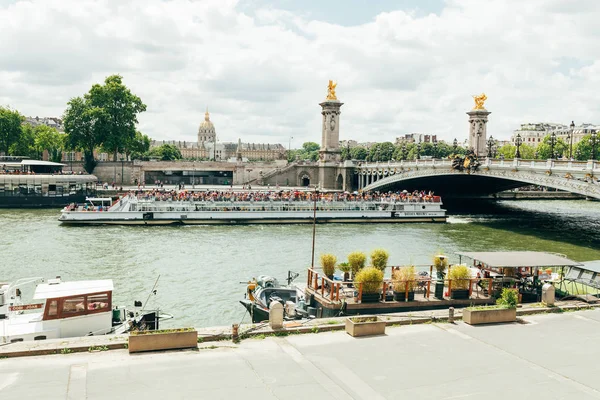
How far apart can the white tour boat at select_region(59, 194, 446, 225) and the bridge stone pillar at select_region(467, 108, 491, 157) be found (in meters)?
26.6

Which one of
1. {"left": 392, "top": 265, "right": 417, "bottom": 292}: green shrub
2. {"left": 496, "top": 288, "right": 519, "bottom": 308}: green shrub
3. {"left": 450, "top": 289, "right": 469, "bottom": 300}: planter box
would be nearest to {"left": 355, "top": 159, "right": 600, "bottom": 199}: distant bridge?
{"left": 450, "top": 289, "right": 469, "bottom": 300}: planter box

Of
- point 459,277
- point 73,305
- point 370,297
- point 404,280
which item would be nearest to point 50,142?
point 73,305

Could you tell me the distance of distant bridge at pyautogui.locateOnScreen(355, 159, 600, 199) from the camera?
38.2m

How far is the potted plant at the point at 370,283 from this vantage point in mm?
16719

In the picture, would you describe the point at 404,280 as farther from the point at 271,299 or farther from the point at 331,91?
the point at 331,91

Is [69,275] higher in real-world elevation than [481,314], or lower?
lower

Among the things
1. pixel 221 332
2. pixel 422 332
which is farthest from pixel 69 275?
pixel 422 332

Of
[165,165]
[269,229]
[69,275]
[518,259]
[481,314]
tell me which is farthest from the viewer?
[165,165]

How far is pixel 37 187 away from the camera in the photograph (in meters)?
61.4

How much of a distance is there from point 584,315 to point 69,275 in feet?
73.3

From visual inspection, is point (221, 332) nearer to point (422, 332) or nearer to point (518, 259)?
point (422, 332)

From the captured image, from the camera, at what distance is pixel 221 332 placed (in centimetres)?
1358

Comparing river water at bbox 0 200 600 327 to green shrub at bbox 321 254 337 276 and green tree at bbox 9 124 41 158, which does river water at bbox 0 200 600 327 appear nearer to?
green shrub at bbox 321 254 337 276

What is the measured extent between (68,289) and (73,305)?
605 mm
